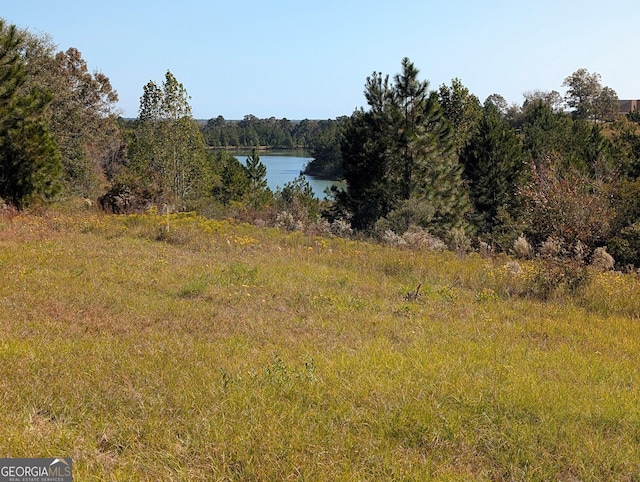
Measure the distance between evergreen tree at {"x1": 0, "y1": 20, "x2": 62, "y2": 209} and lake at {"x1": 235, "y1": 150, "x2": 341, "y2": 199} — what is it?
91.9ft

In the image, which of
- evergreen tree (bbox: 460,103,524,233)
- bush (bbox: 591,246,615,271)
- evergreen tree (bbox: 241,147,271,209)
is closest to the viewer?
bush (bbox: 591,246,615,271)

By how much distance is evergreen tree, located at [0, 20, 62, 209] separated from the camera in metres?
13.6

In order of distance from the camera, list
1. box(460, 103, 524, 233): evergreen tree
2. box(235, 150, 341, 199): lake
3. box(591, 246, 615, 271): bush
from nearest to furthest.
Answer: box(591, 246, 615, 271): bush
box(460, 103, 524, 233): evergreen tree
box(235, 150, 341, 199): lake

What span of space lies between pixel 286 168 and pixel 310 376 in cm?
8751

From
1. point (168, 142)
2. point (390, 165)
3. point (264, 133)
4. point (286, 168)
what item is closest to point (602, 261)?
point (390, 165)

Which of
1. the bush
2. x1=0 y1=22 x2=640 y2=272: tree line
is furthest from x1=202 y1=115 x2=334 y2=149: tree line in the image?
the bush

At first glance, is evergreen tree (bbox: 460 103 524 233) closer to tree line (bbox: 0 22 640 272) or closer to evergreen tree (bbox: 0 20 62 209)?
tree line (bbox: 0 22 640 272)

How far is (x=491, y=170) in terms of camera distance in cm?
2414

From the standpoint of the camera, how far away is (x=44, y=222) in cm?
1136

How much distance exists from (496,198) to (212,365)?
76.7ft

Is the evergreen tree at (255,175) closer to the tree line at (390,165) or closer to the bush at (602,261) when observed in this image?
the tree line at (390,165)

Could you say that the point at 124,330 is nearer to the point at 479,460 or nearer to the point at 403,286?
the point at 479,460

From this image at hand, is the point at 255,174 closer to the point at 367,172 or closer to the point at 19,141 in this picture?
the point at 367,172

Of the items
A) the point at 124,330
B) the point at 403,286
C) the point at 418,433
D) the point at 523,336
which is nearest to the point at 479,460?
the point at 418,433
